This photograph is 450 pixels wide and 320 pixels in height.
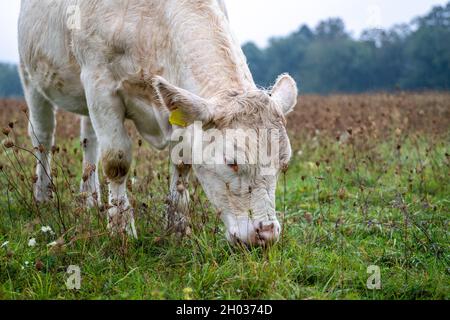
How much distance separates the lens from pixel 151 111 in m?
4.27

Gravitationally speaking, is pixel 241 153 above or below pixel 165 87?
below

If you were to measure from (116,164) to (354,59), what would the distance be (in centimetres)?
5001

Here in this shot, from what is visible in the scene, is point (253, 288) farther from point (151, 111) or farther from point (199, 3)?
point (199, 3)

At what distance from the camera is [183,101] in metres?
3.41

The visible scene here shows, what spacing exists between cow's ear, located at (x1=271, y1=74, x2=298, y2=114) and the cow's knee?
4.63ft

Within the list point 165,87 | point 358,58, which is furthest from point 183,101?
point 358,58

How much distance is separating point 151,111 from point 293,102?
1177 millimetres

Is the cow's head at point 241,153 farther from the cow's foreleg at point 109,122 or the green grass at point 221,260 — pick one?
the cow's foreleg at point 109,122

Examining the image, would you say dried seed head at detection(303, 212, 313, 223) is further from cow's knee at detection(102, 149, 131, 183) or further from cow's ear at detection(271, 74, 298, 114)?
cow's knee at detection(102, 149, 131, 183)

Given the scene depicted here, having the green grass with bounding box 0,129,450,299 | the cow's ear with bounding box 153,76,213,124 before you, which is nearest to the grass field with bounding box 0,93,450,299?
the green grass with bounding box 0,129,450,299

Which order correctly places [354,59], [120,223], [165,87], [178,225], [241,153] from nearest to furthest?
[241,153] < [165,87] < [120,223] < [178,225] < [354,59]

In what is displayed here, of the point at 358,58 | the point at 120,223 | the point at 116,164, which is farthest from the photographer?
the point at 358,58

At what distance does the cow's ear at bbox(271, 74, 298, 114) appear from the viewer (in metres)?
3.86

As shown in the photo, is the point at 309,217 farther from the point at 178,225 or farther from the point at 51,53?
the point at 51,53
